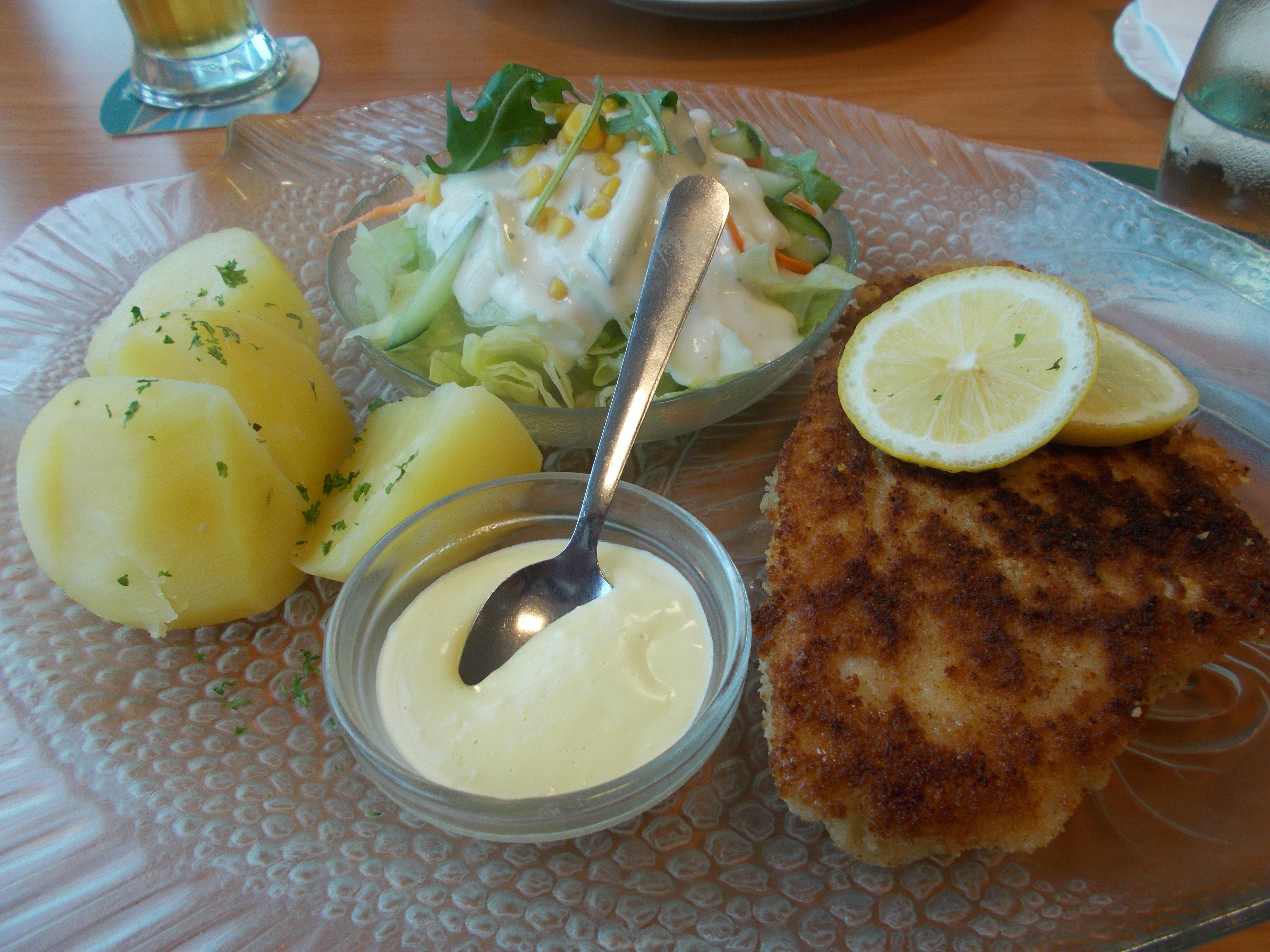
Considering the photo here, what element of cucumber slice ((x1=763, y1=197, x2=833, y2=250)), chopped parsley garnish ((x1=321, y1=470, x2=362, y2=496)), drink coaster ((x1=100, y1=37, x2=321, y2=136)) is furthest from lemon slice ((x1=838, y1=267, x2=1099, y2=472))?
drink coaster ((x1=100, y1=37, x2=321, y2=136))

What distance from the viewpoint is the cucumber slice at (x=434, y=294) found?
2.21 metres

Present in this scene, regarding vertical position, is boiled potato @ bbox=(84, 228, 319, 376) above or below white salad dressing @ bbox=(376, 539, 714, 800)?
above

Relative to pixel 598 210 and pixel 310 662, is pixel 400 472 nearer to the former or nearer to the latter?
pixel 310 662

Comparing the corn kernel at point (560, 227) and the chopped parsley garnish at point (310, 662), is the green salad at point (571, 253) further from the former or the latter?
the chopped parsley garnish at point (310, 662)

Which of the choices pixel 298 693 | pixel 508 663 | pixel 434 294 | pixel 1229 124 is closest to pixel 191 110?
pixel 434 294

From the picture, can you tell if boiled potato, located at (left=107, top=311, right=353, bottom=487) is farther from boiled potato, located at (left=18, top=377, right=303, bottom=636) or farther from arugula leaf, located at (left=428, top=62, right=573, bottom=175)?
arugula leaf, located at (left=428, top=62, right=573, bottom=175)

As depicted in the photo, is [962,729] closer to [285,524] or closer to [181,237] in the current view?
[285,524]

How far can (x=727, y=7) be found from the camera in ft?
12.4

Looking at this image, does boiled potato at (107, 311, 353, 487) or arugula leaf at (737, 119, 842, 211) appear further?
arugula leaf at (737, 119, 842, 211)

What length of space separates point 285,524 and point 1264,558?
1979 millimetres

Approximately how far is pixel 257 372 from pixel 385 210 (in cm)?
91

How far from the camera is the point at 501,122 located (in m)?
2.37

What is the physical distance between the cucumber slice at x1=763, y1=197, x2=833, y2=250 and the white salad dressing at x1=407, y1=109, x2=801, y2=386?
2.1 inches

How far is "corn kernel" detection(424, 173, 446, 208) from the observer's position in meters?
2.45
